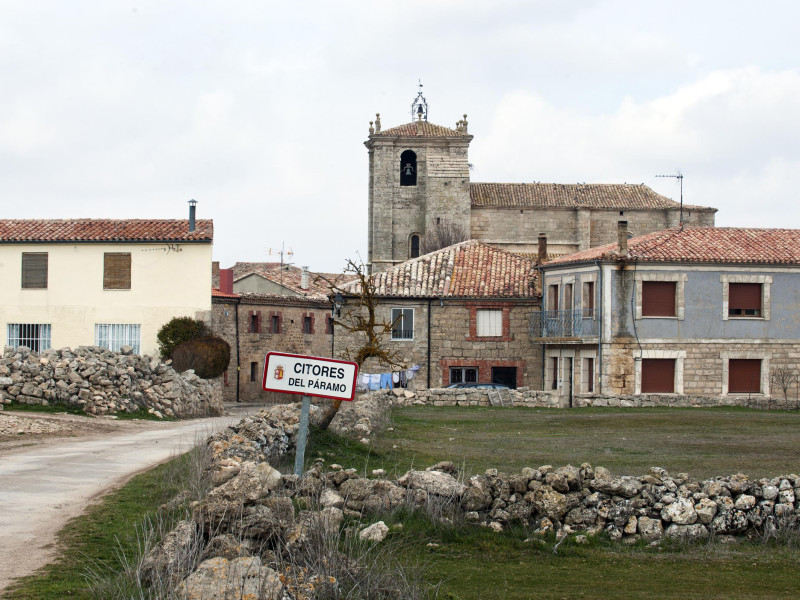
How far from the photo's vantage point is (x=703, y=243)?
3822 centimetres

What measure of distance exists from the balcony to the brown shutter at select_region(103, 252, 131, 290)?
49.4 ft

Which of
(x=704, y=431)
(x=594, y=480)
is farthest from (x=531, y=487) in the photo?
(x=704, y=431)

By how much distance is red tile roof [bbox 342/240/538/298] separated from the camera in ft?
133

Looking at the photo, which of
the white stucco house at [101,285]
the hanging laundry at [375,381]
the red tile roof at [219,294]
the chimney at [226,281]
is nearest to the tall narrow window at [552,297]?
the hanging laundry at [375,381]

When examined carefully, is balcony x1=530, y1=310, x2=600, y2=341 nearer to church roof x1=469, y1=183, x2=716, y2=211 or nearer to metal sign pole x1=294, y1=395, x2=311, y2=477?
metal sign pole x1=294, y1=395, x2=311, y2=477

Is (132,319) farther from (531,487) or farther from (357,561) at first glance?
(357,561)

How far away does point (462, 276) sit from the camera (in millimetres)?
41688

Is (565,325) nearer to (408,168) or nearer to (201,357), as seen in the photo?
(201,357)

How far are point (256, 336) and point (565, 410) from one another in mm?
19931

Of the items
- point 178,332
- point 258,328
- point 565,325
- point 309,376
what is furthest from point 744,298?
point 309,376

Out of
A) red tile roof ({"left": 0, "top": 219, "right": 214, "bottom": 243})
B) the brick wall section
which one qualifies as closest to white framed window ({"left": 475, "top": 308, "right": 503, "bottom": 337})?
the brick wall section

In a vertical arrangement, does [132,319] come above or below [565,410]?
above

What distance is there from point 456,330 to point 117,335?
1235cm

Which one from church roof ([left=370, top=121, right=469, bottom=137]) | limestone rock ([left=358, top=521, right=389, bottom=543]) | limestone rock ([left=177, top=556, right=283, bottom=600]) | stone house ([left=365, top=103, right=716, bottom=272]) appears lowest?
limestone rock ([left=358, top=521, right=389, bottom=543])
